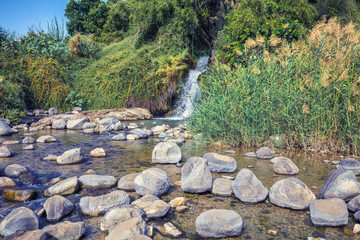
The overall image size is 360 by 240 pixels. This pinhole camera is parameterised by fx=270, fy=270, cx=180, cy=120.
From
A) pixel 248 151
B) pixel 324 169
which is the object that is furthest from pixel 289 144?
pixel 324 169

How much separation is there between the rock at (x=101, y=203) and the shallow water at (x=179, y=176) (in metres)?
0.07

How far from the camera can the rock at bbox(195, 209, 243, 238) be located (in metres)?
2.15

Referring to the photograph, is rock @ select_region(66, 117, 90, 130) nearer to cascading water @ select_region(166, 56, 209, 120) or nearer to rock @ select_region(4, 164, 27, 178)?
cascading water @ select_region(166, 56, 209, 120)

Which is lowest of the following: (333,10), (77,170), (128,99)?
(77,170)

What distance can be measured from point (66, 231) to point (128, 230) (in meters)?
0.50

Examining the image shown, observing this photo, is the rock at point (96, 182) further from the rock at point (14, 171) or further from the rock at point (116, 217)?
the rock at point (14, 171)

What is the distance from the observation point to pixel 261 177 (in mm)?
3553

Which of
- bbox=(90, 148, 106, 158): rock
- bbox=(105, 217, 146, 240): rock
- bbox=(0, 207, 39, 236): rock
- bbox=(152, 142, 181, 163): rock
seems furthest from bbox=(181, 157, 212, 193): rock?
bbox=(90, 148, 106, 158): rock

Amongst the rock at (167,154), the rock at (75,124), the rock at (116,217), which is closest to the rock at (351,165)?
the rock at (167,154)

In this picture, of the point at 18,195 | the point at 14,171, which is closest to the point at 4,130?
the point at 14,171

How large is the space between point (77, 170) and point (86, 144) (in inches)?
79.6

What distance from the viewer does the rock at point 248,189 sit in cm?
277

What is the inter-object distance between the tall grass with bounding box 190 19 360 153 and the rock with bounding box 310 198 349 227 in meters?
2.11

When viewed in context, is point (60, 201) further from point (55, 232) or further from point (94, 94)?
point (94, 94)
